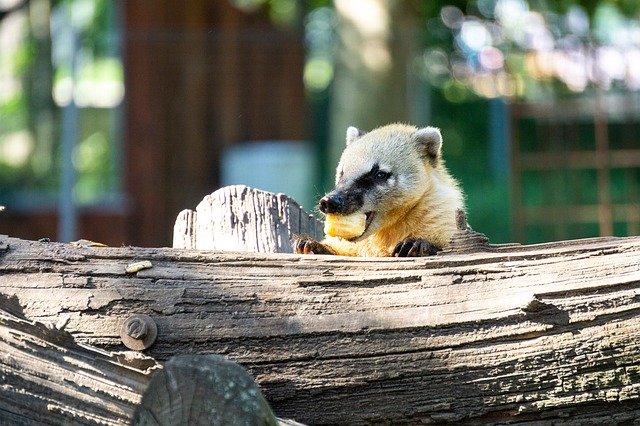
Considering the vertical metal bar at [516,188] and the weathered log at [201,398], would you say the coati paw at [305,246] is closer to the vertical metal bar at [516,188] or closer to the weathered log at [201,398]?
the weathered log at [201,398]

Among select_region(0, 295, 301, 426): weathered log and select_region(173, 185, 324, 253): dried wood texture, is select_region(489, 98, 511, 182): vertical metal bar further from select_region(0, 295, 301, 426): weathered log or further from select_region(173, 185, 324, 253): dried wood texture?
select_region(0, 295, 301, 426): weathered log

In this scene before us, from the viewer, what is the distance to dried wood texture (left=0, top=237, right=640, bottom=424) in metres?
3.30

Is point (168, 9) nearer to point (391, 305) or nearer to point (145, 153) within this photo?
point (145, 153)

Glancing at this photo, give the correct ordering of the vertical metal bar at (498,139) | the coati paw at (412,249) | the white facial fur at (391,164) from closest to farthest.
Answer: the coati paw at (412,249) < the white facial fur at (391,164) < the vertical metal bar at (498,139)

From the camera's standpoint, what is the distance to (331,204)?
477cm

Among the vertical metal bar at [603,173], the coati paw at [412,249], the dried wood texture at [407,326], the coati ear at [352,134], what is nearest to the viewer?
the dried wood texture at [407,326]

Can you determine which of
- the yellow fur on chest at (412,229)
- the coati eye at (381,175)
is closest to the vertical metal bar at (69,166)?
the coati eye at (381,175)

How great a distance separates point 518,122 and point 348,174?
8.51 meters

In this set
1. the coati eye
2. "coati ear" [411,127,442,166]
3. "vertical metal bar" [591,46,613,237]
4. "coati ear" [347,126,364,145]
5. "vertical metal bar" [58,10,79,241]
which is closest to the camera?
the coati eye

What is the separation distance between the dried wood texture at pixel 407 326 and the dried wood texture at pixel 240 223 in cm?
113

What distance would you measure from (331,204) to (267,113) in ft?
32.9

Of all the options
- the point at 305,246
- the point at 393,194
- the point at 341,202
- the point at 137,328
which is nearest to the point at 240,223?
the point at 305,246

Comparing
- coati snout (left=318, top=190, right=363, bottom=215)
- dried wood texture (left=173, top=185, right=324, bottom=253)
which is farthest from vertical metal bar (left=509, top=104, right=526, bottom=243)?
dried wood texture (left=173, top=185, right=324, bottom=253)

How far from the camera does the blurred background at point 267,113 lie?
12.6 metres
